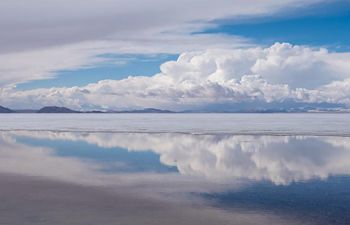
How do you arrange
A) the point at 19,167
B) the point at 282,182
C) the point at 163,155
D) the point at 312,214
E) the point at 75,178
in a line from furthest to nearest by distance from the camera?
the point at 163,155 < the point at 19,167 < the point at 75,178 < the point at 282,182 < the point at 312,214

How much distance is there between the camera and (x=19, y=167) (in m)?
30.6

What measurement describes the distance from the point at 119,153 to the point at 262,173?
1563 cm

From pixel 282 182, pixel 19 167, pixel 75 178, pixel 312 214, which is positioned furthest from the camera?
pixel 19 167

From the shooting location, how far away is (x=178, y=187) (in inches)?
878

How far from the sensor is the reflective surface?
1664 centimetres

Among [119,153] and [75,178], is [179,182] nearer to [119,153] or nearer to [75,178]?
[75,178]

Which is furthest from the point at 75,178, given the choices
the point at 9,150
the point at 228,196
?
the point at 9,150

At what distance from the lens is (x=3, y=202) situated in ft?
62.7

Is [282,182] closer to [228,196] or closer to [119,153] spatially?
[228,196]

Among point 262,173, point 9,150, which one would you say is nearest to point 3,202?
point 262,173

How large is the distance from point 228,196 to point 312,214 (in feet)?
13.6

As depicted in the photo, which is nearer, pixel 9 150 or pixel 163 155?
pixel 163 155

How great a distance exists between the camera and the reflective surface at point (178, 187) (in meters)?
16.6

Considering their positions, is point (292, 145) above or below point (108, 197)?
above
